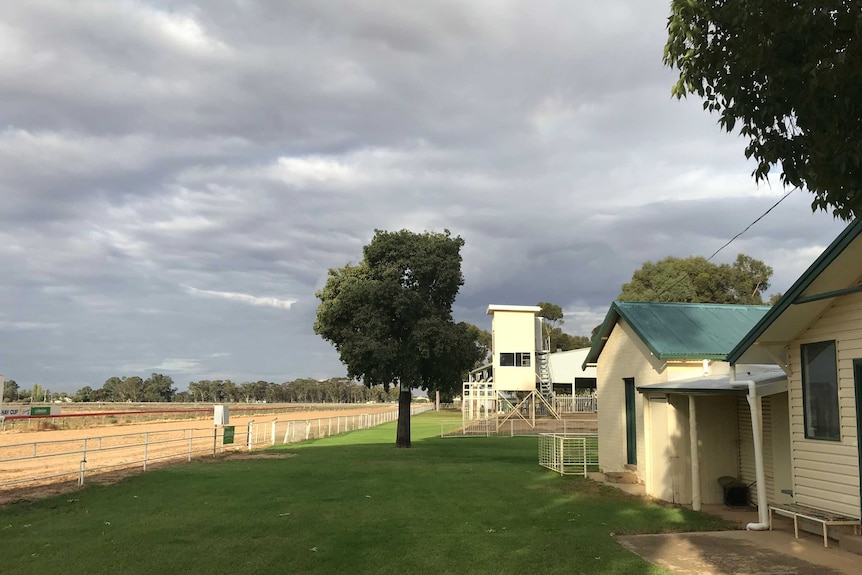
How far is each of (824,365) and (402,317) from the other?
19.3 meters

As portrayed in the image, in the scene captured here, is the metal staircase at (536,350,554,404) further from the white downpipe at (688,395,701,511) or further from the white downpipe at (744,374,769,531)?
the white downpipe at (744,374,769,531)

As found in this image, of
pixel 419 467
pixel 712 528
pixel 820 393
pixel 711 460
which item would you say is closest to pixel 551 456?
pixel 419 467

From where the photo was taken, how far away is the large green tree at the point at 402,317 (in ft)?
88.9

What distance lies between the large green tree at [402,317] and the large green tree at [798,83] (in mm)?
20562

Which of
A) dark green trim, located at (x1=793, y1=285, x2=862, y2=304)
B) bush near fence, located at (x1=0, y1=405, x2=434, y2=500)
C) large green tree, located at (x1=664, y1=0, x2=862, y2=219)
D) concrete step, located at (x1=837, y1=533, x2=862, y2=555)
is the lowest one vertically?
bush near fence, located at (x1=0, y1=405, x2=434, y2=500)

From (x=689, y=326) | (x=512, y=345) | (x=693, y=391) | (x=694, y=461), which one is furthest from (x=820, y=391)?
(x=512, y=345)

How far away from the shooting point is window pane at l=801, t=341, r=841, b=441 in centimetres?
977

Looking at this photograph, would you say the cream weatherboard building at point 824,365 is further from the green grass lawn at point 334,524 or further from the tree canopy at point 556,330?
the tree canopy at point 556,330

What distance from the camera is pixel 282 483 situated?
16.7m

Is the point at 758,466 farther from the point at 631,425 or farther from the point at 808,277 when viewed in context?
the point at 631,425

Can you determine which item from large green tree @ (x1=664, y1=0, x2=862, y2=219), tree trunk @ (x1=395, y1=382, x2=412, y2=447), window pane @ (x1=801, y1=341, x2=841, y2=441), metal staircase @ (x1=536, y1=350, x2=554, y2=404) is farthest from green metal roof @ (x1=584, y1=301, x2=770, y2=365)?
metal staircase @ (x1=536, y1=350, x2=554, y2=404)

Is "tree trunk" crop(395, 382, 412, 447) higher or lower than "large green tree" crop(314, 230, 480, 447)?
lower

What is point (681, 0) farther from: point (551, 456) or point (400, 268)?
point (400, 268)

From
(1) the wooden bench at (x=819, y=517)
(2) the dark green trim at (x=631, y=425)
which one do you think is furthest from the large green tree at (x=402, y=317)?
(1) the wooden bench at (x=819, y=517)
